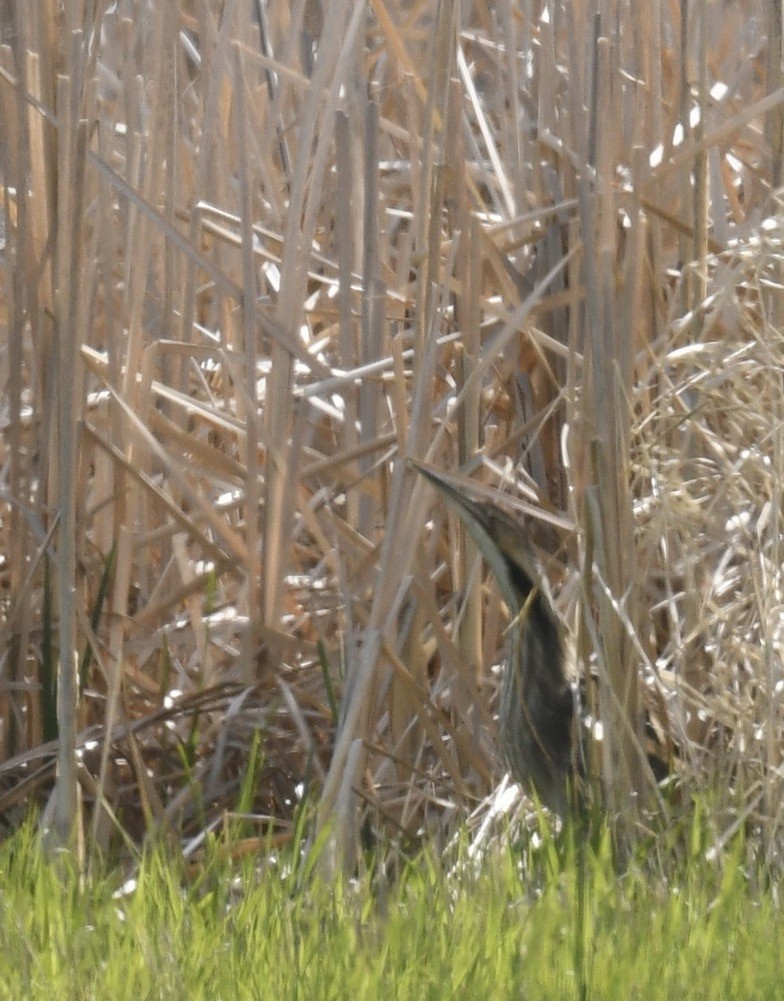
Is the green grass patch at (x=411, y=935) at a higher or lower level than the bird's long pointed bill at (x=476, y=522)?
lower

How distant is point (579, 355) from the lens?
229 cm

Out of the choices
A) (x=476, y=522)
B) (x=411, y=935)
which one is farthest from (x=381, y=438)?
(x=411, y=935)

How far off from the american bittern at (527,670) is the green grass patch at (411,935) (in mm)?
215

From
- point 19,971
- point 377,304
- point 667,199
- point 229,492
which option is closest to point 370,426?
point 377,304

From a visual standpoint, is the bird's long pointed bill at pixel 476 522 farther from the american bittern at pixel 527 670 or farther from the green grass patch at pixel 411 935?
the green grass patch at pixel 411 935

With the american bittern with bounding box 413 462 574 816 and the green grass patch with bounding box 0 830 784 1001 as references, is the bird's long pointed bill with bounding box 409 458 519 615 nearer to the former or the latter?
the american bittern with bounding box 413 462 574 816

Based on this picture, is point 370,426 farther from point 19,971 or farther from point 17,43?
point 19,971

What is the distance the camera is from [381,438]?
2.26m

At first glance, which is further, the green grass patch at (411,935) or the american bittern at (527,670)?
the american bittern at (527,670)

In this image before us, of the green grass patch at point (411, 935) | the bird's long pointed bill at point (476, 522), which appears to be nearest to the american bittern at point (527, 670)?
the bird's long pointed bill at point (476, 522)

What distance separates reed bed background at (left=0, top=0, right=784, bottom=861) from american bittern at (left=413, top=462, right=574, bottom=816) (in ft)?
0.15

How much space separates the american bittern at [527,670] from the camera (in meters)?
1.93

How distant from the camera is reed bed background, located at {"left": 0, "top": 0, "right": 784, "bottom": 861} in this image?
6.24ft

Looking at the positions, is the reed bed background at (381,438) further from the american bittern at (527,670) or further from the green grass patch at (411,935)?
the green grass patch at (411,935)
